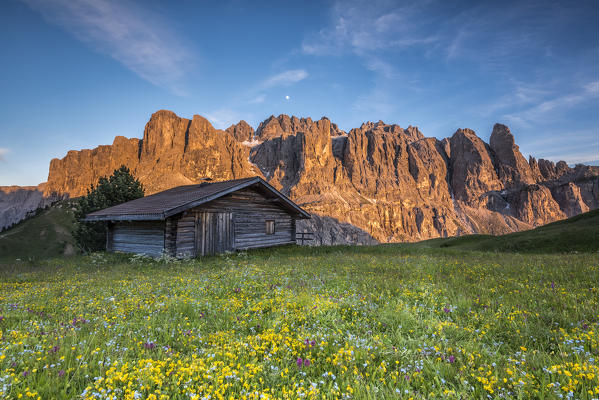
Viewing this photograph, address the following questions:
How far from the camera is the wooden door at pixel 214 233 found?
17.5 m

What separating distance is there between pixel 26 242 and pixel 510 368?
102m

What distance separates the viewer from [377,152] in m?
182

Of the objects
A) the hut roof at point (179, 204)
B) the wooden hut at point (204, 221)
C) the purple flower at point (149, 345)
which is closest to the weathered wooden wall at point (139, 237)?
the wooden hut at point (204, 221)

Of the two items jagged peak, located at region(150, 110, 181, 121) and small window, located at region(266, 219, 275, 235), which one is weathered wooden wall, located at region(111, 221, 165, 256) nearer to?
small window, located at region(266, 219, 275, 235)

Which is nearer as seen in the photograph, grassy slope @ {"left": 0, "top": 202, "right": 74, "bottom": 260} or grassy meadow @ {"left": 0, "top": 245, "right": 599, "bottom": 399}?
grassy meadow @ {"left": 0, "top": 245, "right": 599, "bottom": 399}

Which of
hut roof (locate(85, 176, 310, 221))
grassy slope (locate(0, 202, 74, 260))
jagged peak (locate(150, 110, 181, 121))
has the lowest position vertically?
grassy slope (locate(0, 202, 74, 260))

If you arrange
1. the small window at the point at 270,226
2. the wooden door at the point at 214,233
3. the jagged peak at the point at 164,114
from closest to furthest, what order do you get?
the wooden door at the point at 214,233, the small window at the point at 270,226, the jagged peak at the point at 164,114

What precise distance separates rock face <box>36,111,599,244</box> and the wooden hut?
110161 millimetres

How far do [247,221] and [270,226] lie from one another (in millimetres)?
A: 2784

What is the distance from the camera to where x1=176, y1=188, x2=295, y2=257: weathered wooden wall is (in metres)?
16.9

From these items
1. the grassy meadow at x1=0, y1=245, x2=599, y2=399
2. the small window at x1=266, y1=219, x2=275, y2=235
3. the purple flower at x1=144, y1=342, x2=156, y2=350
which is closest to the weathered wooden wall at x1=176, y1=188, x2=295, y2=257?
the small window at x1=266, y1=219, x2=275, y2=235

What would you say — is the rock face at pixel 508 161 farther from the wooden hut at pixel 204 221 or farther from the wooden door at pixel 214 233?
the wooden door at pixel 214 233

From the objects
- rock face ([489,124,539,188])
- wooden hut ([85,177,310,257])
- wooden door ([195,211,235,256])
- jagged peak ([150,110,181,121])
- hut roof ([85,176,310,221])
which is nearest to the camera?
hut roof ([85,176,310,221])

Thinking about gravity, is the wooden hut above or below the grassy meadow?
above
